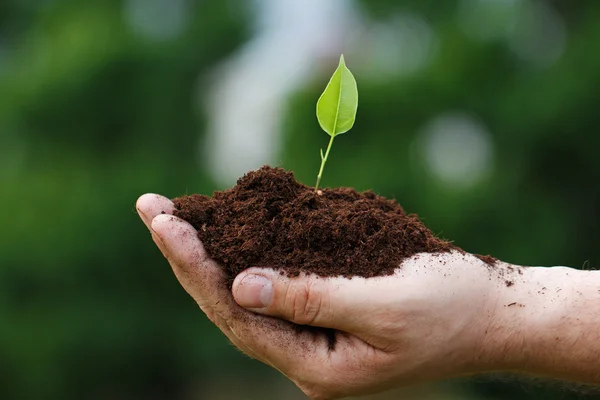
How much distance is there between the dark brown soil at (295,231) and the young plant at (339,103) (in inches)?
7.8

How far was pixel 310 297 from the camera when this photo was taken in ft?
6.16

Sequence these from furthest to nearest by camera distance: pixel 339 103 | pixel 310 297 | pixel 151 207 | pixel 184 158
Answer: pixel 184 158 < pixel 339 103 < pixel 151 207 < pixel 310 297

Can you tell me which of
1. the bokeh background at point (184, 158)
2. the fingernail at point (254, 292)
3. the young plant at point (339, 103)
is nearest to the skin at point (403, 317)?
the fingernail at point (254, 292)

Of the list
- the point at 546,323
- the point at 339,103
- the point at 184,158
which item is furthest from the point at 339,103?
the point at 184,158

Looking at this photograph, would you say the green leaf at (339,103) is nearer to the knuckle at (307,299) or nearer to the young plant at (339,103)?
the young plant at (339,103)

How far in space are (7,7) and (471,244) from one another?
6.77 metres

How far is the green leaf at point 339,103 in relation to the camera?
2.19 meters

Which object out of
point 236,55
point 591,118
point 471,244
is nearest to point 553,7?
point 591,118

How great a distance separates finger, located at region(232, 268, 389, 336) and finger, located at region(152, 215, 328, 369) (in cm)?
8

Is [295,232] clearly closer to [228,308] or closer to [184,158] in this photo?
[228,308]

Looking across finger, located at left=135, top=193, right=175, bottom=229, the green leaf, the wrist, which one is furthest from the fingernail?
the wrist

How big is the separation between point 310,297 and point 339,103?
734 mm

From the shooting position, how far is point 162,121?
7.79 meters

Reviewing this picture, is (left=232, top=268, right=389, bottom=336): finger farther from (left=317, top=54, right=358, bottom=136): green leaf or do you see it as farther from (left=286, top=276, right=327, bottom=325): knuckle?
(left=317, top=54, right=358, bottom=136): green leaf
